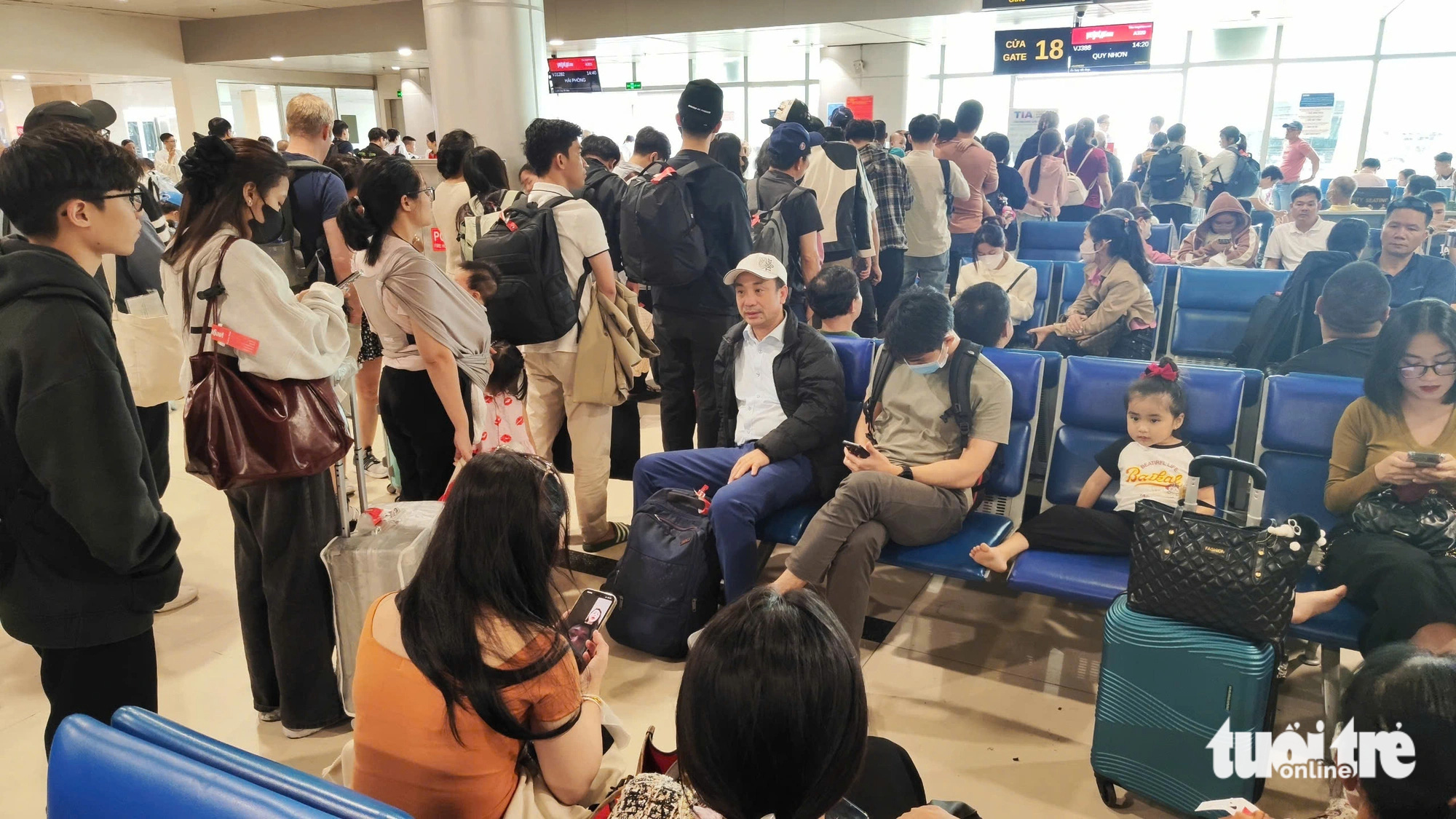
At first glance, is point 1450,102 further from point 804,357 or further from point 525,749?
point 525,749

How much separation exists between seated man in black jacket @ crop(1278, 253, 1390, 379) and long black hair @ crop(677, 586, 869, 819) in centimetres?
266

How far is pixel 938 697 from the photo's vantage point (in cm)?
281

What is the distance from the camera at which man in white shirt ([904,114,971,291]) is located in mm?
5723

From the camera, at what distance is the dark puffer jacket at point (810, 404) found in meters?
3.18

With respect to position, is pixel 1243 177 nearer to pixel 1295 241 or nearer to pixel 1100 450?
pixel 1295 241

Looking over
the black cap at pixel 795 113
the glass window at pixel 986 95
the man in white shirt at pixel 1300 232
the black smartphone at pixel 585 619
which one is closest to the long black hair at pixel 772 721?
the black smartphone at pixel 585 619

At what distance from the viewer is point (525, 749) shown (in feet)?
5.12

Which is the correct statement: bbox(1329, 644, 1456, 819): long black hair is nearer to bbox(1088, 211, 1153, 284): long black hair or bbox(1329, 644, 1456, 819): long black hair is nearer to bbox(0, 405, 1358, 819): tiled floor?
bbox(0, 405, 1358, 819): tiled floor

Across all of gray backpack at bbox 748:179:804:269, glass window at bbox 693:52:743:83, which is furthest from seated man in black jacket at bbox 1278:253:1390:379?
glass window at bbox 693:52:743:83

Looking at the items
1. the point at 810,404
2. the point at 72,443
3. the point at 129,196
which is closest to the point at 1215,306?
the point at 810,404

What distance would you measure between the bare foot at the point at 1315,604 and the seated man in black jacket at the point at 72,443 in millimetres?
2661

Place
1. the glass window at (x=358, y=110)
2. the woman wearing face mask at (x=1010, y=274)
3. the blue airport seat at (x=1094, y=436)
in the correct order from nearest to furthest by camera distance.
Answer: the blue airport seat at (x=1094, y=436)
the woman wearing face mask at (x=1010, y=274)
the glass window at (x=358, y=110)

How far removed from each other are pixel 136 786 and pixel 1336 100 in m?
16.5

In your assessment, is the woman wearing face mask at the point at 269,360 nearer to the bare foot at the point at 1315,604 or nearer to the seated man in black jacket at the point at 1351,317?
the bare foot at the point at 1315,604
